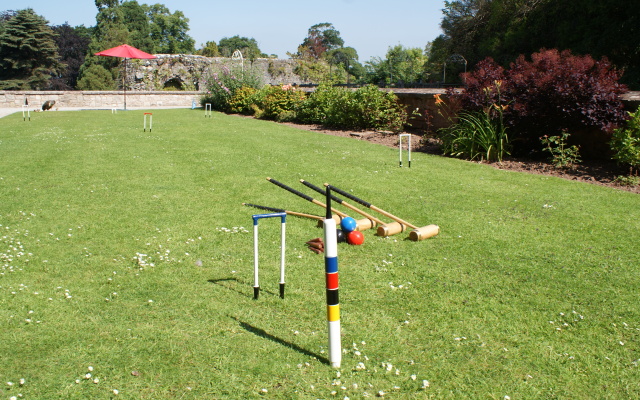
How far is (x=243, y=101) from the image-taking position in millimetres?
20906

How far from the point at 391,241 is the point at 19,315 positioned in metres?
3.29

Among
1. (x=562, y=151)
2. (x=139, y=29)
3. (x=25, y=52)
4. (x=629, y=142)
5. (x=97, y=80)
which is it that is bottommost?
(x=562, y=151)

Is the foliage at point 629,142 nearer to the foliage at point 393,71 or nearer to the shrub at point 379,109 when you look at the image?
the shrub at point 379,109

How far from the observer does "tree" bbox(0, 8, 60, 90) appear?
4078 cm

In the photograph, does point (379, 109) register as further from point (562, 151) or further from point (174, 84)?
point (174, 84)

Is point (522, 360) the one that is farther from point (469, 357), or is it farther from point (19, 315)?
point (19, 315)

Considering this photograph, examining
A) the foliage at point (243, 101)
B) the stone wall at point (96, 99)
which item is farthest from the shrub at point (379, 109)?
the stone wall at point (96, 99)

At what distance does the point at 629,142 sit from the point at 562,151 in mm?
1126

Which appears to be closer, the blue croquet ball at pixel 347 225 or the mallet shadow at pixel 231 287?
the mallet shadow at pixel 231 287

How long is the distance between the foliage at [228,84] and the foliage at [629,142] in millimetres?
16286

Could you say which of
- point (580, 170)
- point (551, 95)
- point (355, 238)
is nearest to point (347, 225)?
point (355, 238)

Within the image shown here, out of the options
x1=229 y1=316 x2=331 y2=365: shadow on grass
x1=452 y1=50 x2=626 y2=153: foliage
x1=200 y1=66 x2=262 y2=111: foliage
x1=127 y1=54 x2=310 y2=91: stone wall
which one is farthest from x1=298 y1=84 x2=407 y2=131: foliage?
x1=127 y1=54 x2=310 y2=91: stone wall

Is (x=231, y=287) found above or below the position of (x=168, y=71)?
below

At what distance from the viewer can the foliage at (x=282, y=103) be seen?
57.5 ft
